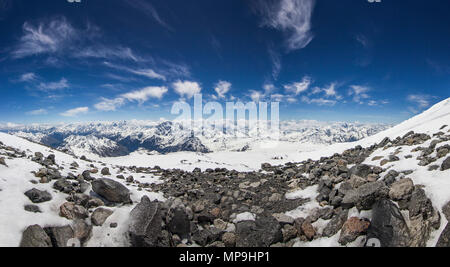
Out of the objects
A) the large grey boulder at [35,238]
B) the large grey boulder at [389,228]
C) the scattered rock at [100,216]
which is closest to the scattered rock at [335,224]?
the large grey boulder at [389,228]

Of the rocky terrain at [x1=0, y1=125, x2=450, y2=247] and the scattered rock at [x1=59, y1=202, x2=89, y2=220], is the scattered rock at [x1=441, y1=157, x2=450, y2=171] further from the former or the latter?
the scattered rock at [x1=59, y1=202, x2=89, y2=220]

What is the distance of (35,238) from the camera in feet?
22.6

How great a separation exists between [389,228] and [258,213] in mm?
5865

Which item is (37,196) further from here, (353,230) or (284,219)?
(353,230)

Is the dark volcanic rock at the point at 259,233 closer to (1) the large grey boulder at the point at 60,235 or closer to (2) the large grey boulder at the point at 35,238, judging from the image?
(1) the large grey boulder at the point at 60,235

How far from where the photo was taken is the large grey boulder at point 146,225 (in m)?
7.83

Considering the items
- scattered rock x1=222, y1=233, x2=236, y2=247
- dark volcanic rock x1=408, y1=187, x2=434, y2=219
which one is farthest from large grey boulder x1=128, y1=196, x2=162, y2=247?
dark volcanic rock x1=408, y1=187, x2=434, y2=219

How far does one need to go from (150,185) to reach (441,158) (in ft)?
59.6

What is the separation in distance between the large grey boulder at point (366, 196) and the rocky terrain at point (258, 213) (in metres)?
0.03

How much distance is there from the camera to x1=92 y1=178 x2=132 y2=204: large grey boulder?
411 inches
